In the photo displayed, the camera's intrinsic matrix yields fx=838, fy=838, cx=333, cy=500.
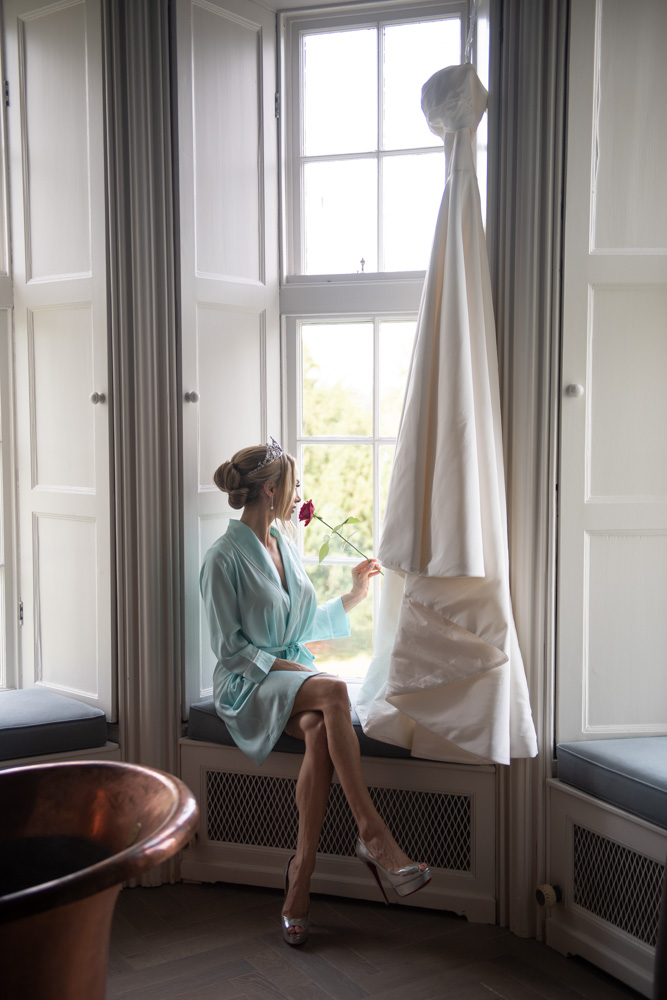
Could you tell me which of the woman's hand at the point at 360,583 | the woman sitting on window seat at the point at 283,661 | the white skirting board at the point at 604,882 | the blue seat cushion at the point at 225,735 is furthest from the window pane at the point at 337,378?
the white skirting board at the point at 604,882

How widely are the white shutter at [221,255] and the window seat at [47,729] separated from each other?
12.4 inches

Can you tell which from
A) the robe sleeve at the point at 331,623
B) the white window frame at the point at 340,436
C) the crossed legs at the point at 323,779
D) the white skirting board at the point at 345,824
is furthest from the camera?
the white window frame at the point at 340,436

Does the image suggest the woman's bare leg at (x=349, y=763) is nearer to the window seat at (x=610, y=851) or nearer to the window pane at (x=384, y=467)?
the window seat at (x=610, y=851)

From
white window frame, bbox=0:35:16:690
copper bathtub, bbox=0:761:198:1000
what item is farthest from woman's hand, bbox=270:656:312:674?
copper bathtub, bbox=0:761:198:1000

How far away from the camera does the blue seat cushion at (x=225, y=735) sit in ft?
8.21

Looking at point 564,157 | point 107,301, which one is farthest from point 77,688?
point 564,157

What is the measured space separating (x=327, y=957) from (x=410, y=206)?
2.32 meters

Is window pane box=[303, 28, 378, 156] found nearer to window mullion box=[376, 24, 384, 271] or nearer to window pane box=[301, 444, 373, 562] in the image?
window mullion box=[376, 24, 384, 271]

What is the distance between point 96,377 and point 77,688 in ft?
3.41

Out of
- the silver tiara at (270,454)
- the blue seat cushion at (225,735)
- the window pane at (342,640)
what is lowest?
the blue seat cushion at (225,735)

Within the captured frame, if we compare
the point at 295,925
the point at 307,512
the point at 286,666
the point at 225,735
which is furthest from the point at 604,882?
the point at 307,512

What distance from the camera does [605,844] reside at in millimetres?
2219

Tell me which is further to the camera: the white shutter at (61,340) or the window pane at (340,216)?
the window pane at (340,216)

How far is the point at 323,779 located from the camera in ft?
7.79
